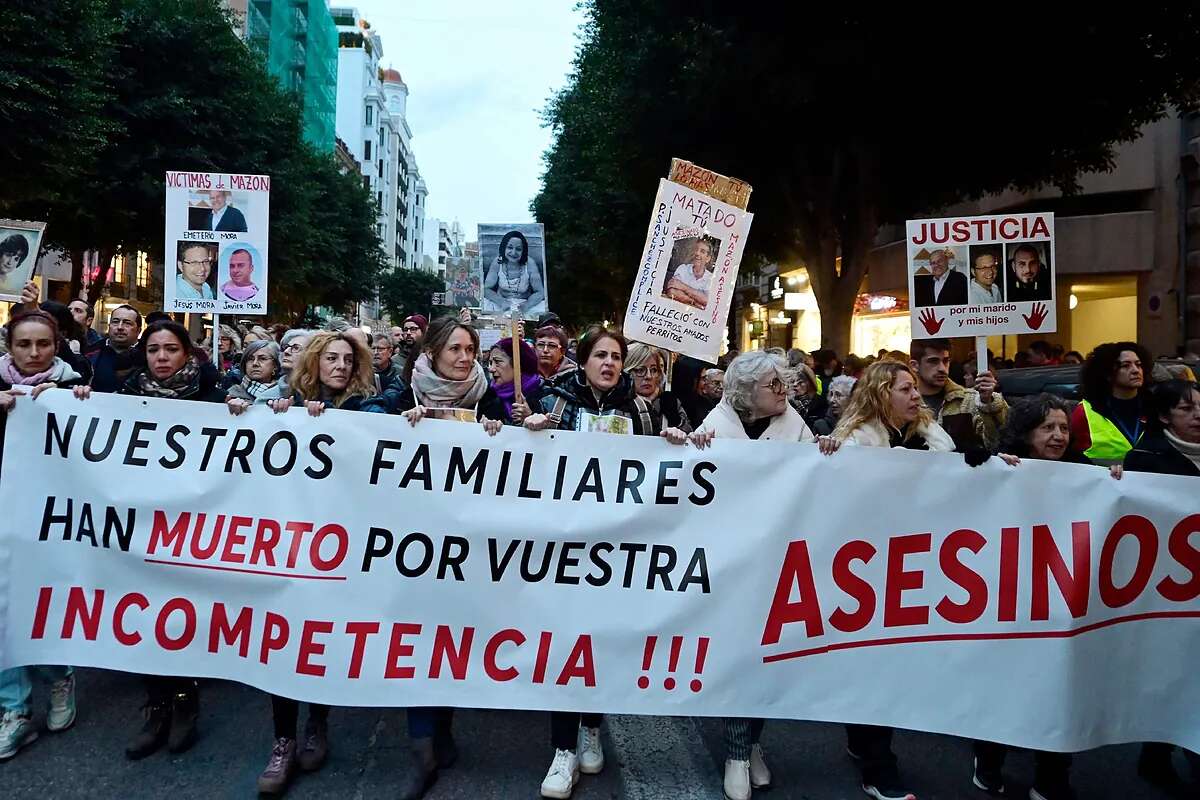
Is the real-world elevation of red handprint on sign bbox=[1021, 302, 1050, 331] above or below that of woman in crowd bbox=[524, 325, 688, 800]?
above

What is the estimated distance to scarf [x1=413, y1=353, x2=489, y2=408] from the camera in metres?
4.21

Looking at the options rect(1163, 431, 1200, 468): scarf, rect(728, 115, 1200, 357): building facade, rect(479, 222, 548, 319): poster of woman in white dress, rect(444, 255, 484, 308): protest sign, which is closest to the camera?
rect(1163, 431, 1200, 468): scarf

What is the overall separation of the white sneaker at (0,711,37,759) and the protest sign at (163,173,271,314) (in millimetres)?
3698

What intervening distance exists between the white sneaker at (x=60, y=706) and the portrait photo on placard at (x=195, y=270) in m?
3.86

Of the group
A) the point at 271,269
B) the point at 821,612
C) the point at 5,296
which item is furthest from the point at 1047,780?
the point at 271,269

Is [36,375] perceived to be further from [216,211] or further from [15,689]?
[216,211]

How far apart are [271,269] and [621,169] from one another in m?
12.1

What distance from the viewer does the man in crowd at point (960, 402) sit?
5.11 metres

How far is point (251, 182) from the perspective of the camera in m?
6.78

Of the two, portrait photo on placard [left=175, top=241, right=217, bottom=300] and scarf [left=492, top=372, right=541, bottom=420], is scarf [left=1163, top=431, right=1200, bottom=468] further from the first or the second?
portrait photo on placard [left=175, top=241, right=217, bottom=300]

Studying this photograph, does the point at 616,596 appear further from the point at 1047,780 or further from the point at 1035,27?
the point at 1035,27

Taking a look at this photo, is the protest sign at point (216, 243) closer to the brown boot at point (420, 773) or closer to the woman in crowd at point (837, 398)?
the woman in crowd at point (837, 398)

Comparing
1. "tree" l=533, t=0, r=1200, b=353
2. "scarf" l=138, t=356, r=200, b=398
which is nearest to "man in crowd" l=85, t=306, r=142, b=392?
"scarf" l=138, t=356, r=200, b=398

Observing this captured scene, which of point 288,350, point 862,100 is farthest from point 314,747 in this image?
point 862,100
